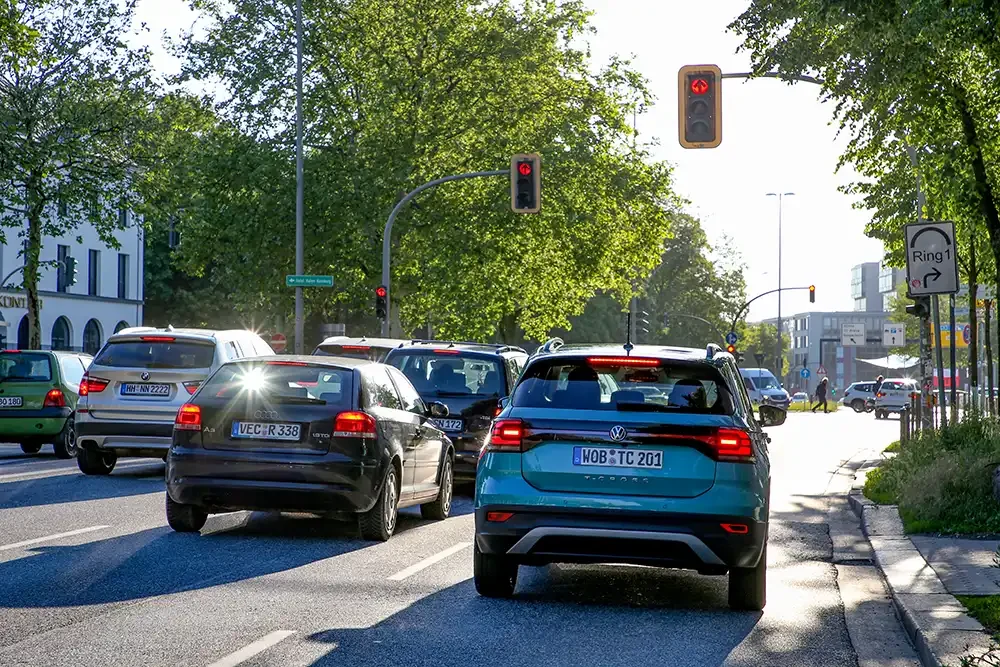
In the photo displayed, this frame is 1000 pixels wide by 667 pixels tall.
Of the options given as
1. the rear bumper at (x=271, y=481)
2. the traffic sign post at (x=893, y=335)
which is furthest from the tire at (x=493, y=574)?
the traffic sign post at (x=893, y=335)

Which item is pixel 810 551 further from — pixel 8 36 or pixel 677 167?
pixel 677 167

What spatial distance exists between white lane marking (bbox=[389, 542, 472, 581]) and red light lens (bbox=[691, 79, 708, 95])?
8681 millimetres

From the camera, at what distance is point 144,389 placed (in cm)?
1856

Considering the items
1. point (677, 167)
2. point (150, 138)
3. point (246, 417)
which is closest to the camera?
point (246, 417)

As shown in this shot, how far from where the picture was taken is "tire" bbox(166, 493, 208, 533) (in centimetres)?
1259

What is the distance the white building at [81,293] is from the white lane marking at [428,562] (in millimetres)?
53880

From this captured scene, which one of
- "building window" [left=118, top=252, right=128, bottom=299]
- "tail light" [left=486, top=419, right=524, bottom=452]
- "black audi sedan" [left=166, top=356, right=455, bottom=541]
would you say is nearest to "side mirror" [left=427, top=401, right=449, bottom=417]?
"black audi sedan" [left=166, top=356, right=455, bottom=541]

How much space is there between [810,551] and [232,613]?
6068 mm

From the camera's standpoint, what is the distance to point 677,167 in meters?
48.8

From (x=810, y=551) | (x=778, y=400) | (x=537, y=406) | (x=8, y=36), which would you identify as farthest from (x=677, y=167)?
(x=537, y=406)

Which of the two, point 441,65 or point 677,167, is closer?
point 441,65

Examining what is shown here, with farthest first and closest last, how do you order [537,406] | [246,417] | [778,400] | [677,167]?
[778,400] → [677,167] → [246,417] → [537,406]

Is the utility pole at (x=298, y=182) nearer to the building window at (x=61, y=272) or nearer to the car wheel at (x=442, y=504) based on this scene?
the building window at (x=61, y=272)

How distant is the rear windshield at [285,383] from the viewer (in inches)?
487
